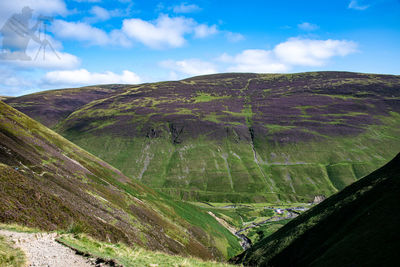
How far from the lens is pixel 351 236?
24.5 metres

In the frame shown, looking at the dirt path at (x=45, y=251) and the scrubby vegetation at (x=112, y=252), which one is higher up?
the dirt path at (x=45, y=251)

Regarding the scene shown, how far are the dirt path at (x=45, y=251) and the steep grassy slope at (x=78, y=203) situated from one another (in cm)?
397

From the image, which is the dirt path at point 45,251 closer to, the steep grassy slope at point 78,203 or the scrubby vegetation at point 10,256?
the scrubby vegetation at point 10,256

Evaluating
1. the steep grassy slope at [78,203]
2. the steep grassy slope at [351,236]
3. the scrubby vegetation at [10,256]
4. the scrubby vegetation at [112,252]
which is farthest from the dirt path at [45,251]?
the steep grassy slope at [351,236]

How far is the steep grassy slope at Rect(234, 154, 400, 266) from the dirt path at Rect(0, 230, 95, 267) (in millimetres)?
20799

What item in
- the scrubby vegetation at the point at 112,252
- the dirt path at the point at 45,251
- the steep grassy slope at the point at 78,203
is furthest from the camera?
the steep grassy slope at the point at 78,203

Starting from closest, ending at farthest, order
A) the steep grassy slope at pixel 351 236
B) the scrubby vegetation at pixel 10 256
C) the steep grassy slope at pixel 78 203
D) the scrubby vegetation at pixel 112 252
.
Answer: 1. the scrubby vegetation at pixel 10 256
2. the scrubby vegetation at pixel 112 252
3. the steep grassy slope at pixel 351 236
4. the steep grassy slope at pixel 78 203

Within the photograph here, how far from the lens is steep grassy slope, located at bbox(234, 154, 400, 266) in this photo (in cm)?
1981

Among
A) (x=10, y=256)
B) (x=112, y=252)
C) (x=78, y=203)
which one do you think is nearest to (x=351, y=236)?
(x=112, y=252)

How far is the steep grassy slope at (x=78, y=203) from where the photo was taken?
2952 cm

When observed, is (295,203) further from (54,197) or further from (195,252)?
(54,197)

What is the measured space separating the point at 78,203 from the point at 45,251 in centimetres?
2528

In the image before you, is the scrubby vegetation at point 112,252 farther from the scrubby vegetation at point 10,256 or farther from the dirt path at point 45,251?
the scrubby vegetation at point 10,256

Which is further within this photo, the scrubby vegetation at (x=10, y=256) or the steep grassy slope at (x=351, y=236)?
the steep grassy slope at (x=351, y=236)
